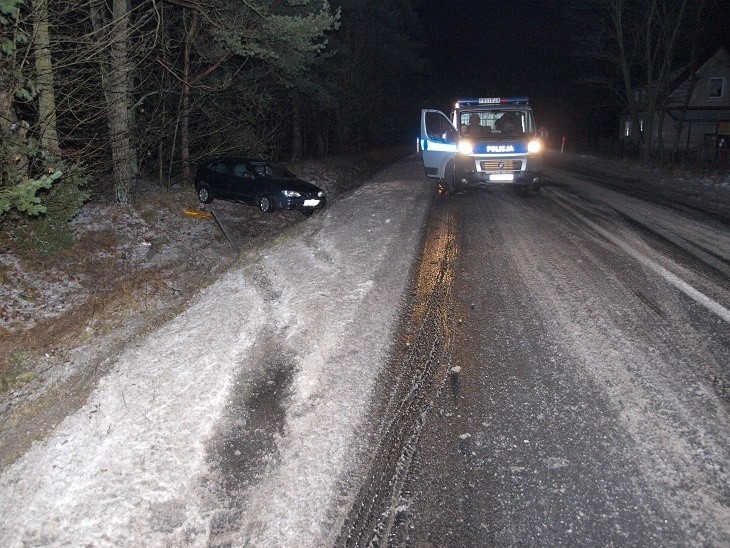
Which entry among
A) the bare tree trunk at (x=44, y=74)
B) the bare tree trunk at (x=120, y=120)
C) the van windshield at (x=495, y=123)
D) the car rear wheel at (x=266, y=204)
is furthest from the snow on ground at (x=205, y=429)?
the car rear wheel at (x=266, y=204)

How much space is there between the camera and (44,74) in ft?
26.4

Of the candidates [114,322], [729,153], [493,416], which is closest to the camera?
[493,416]

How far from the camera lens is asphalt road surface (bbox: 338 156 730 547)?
287 cm

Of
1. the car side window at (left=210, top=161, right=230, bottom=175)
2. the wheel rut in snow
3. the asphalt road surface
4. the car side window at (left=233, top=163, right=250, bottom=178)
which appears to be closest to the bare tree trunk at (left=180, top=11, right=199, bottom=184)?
the car side window at (left=210, top=161, right=230, bottom=175)

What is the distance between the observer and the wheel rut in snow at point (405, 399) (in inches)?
116

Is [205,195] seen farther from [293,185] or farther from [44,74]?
[44,74]

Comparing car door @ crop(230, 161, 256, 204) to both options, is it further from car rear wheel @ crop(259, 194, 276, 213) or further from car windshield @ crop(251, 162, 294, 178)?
car rear wheel @ crop(259, 194, 276, 213)

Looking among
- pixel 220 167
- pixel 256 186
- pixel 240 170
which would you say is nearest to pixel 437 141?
pixel 256 186

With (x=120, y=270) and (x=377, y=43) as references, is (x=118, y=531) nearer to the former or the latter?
(x=120, y=270)

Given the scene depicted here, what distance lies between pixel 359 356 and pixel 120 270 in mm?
7264

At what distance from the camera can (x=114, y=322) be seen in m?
6.60

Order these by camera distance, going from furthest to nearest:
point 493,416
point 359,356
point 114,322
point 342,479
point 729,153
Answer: point 729,153 → point 114,322 → point 359,356 → point 493,416 → point 342,479

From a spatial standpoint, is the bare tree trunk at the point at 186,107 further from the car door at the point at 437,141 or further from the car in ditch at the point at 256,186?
the car door at the point at 437,141

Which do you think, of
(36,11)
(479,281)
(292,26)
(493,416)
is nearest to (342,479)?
(493,416)
